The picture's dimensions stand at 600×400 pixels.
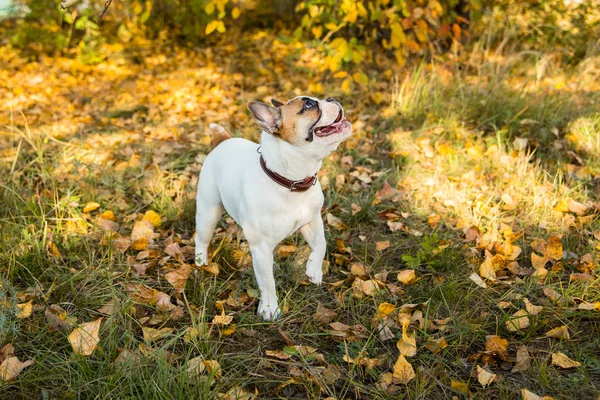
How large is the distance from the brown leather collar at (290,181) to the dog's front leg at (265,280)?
374 mm

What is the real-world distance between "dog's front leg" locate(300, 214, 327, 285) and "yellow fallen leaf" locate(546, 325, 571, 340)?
1275 millimetres

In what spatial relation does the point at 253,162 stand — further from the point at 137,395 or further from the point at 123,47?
the point at 123,47

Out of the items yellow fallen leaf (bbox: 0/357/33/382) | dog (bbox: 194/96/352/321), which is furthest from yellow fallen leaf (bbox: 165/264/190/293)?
yellow fallen leaf (bbox: 0/357/33/382)

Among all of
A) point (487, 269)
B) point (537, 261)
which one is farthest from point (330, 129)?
point (537, 261)

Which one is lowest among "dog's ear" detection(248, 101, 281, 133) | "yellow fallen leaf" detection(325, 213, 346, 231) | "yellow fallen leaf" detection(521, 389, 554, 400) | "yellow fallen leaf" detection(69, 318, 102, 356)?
"yellow fallen leaf" detection(325, 213, 346, 231)

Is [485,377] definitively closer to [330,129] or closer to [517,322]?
[517,322]

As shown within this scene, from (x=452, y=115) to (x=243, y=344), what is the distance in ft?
10.7

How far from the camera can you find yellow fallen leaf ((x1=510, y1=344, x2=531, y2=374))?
8.08 ft

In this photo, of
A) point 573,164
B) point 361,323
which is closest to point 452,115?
point 573,164

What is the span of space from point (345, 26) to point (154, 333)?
469 centimetres

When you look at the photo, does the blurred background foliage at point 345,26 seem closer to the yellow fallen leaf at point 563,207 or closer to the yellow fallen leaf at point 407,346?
the yellow fallen leaf at point 563,207

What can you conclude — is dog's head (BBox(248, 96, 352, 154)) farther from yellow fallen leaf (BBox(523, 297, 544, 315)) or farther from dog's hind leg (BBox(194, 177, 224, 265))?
yellow fallen leaf (BBox(523, 297, 544, 315))

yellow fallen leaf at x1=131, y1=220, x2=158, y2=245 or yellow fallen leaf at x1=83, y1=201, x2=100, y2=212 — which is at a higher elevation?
yellow fallen leaf at x1=83, y1=201, x2=100, y2=212

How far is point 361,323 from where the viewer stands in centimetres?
287
